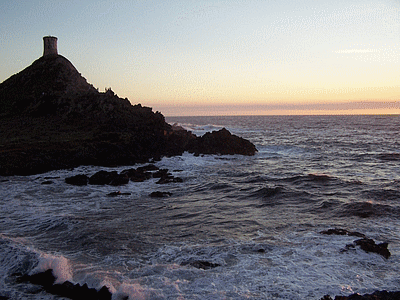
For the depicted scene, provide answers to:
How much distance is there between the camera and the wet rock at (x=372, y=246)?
9.05m

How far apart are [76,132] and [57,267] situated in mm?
26444

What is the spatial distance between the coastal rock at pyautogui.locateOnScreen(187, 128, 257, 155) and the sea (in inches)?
465

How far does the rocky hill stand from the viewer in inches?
967

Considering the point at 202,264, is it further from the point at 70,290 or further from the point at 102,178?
the point at 102,178

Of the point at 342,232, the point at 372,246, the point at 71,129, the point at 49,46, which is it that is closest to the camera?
the point at 372,246

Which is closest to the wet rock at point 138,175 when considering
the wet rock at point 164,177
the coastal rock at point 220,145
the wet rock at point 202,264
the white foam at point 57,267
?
the wet rock at point 164,177

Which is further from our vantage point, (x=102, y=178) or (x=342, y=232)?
(x=102, y=178)

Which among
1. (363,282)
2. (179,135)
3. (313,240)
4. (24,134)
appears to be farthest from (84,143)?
(363,282)

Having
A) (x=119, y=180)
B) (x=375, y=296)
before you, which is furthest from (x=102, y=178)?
(x=375, y=296)

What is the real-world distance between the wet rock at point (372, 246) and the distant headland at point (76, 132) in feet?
64.4

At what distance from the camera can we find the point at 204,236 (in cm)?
1090

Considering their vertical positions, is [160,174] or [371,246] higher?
[371,246]

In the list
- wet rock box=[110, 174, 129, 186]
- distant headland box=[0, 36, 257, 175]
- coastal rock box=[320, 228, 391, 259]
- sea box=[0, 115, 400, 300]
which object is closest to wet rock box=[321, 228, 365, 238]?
coastal rock box=[320, 228, 391, 259]

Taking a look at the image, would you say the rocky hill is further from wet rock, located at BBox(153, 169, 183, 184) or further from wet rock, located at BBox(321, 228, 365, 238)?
wet rock, located at BBox(321, 228, 365, 238)
